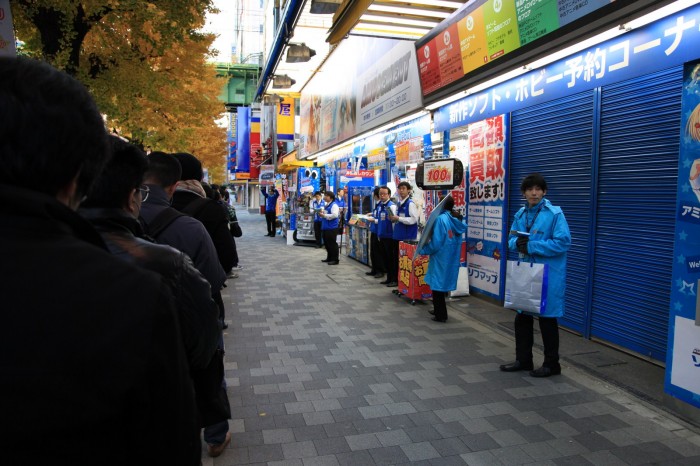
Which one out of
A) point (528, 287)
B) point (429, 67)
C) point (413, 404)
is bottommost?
point (413, 404)

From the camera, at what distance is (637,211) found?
17.0ft

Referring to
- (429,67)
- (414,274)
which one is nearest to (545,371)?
(414,274)

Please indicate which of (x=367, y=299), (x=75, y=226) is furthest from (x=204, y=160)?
(x=75, y=226)

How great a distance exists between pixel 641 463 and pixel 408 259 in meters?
4.91

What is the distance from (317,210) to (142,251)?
12587 millimetres

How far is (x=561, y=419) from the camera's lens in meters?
3.83

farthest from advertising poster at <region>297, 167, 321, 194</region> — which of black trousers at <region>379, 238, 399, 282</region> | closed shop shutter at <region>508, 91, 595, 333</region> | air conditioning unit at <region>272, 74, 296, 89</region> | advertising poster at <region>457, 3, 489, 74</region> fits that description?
closed shop shutter at <region>508, 91, 595, 333</region>

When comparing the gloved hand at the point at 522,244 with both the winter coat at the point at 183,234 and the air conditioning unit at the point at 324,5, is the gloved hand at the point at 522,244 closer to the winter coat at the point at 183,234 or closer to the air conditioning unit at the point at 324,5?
the winter coat at the point at 183,234

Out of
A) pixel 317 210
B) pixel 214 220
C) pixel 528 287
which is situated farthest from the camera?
pixel 317 210

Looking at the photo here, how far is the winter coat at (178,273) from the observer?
1400 mm

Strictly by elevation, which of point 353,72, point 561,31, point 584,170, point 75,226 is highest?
point 353,72

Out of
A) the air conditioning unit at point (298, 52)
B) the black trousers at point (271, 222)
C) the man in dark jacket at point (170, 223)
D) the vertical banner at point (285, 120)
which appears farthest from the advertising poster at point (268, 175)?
the man in dark jacket at point (170, 223)

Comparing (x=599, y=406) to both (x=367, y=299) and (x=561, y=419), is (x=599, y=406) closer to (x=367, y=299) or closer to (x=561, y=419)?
(x=561, y=419)

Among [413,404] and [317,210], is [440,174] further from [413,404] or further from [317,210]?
[317,210]
